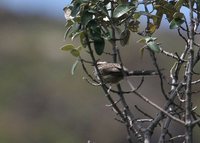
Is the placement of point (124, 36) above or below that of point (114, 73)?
above

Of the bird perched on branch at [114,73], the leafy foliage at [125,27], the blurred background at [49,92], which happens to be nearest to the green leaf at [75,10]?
the leafy foliage at [125,27]

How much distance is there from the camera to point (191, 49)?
2.66 m

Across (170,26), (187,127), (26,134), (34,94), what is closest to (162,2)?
→ (170,26)

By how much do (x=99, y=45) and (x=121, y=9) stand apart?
189mm

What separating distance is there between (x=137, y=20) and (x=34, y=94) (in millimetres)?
8722

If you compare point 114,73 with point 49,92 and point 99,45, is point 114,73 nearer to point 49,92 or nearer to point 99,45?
point 99,45

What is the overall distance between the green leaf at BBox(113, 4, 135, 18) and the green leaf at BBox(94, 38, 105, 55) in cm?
13

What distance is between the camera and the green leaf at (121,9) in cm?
289

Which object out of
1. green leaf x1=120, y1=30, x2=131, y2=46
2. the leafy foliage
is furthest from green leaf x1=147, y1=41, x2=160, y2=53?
green leaf x1=120, y1=30, x2=131, y2=46

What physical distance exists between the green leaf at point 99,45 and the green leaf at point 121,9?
131 millimetres

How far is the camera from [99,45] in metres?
2.99

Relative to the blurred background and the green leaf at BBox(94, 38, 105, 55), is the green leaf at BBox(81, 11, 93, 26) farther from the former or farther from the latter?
the blurred background

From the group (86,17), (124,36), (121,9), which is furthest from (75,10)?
(124,36)

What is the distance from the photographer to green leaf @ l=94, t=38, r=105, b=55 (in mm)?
2973
